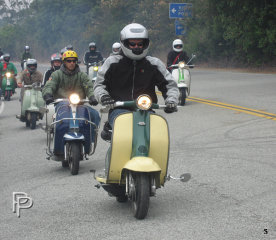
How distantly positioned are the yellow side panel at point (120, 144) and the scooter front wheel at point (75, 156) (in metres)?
2.56

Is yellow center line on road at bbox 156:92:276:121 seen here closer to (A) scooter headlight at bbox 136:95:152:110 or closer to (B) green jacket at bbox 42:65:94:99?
(B) green jacket at bbox 42:65:94:99

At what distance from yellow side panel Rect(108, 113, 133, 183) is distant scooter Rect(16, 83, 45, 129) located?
8.85m

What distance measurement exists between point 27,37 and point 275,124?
82.0 meters

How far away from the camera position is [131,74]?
24.2 feet

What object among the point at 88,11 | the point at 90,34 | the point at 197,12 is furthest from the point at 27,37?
the point at 197,12

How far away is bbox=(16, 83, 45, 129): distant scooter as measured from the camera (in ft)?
51.7

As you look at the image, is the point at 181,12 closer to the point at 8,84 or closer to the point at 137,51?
the point at 8,84

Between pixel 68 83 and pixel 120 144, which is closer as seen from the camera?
pixel 120 144

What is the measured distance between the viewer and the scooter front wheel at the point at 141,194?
6512 mm

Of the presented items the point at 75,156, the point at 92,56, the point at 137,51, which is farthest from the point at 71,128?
the point at 92,56

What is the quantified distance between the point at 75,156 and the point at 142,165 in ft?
10.0

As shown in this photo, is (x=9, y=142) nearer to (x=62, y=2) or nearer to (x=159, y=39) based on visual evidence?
(x=159, y=39)

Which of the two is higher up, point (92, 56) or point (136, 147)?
point (92, 56)

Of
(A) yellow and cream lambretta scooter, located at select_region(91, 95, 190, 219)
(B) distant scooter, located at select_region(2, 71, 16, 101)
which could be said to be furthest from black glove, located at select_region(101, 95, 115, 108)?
(B) distant scooter, located at select_region(2, 71, 16, 101)
